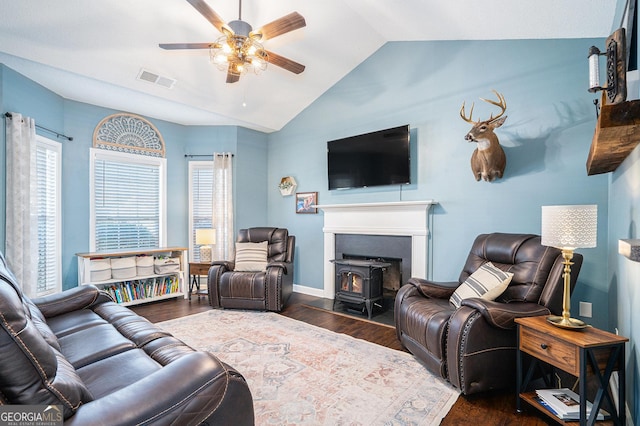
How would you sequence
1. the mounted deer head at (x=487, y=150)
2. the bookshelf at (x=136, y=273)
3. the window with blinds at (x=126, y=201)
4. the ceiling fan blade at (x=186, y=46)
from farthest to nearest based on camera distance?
the window with blinds at (x=126, y=201) → the bookshelf at (x=136, y=273) → the mounted deer head at (x=487, y=150) → the ceiling fan blade at (x=186, y=46)

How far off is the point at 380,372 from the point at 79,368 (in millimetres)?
1894

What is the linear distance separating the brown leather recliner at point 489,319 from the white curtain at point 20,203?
384cm

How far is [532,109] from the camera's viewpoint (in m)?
2.92

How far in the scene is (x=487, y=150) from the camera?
2947 millimetres

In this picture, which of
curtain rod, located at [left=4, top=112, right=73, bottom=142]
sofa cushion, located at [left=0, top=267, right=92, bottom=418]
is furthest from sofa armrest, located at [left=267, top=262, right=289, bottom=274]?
curtain rod, located at [left=4, top=112, right=73, bottom=142]

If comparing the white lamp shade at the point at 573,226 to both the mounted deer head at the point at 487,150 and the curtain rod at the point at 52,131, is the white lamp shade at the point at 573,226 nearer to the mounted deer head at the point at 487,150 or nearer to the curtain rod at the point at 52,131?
the mounted deer head at the point at 487,150

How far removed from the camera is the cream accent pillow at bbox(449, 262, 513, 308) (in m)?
2.30

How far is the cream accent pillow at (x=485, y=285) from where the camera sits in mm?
2301

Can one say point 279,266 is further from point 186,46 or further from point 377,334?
point 186,46

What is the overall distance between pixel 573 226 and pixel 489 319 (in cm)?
74

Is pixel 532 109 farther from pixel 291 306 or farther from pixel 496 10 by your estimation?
pixel 291 306

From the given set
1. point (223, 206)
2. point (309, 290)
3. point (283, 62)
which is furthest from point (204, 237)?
point (283, 62)

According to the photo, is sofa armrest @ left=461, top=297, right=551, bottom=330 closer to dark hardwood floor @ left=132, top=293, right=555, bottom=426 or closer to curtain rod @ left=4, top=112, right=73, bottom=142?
dark hardwood floor @ left=132, top=293, right=555, bottom=426

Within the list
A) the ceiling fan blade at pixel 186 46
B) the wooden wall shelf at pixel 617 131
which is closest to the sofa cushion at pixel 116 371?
the wooden wall shelf at pixel 617 131
